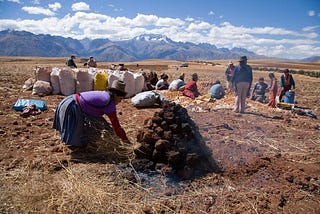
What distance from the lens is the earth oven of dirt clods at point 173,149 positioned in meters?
4.11

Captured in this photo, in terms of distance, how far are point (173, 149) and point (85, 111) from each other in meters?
1.37

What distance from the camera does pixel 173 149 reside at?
4203mm

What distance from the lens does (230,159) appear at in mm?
4547

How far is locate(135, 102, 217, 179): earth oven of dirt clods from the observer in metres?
4.11

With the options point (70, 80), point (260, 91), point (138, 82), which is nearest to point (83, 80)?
point (70, 80)

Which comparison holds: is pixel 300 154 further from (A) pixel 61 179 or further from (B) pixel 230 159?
(A) pixel 61 179

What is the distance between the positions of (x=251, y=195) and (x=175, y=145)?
1147 mm

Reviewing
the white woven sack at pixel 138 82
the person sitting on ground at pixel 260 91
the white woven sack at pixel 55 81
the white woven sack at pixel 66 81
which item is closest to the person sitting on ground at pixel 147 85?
the white woven sack at pixel 138 82

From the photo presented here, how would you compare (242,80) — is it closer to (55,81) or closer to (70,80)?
(70,80)

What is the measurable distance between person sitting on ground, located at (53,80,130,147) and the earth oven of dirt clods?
14.9 inches

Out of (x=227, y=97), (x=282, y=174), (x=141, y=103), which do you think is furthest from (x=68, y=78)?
(x=282, y=174)

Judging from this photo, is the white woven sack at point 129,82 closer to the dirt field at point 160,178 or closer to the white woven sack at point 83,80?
the white woven sack at point 83,80

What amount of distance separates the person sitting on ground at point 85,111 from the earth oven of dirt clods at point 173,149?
0.38 m

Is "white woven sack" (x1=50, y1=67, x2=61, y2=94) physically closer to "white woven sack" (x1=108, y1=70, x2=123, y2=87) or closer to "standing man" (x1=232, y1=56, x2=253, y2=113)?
"white woven sack" (x1=108, y1=70, x2=123, y2=87)
